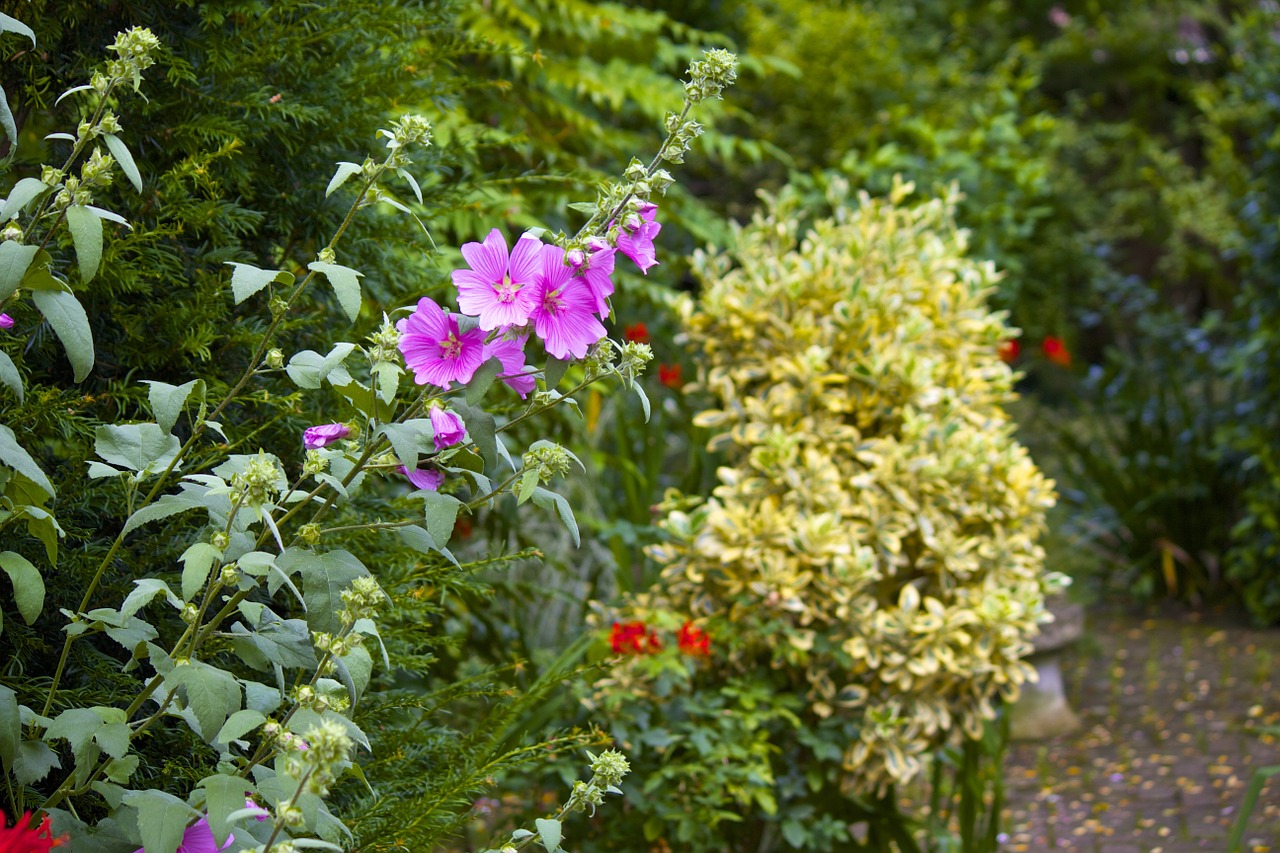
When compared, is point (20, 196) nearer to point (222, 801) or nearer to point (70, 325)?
point (70, 325)

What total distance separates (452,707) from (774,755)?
0.78 metres

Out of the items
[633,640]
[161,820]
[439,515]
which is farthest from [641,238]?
[633,640]

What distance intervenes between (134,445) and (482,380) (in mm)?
342

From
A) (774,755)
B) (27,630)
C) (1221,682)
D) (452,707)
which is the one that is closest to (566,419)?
(452,707)

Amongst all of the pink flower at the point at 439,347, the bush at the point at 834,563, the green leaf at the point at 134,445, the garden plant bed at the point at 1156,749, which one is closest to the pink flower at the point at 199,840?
the green leaf at the point at 134,445

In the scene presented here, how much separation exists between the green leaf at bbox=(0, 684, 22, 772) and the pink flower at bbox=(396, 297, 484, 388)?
1.48 ft

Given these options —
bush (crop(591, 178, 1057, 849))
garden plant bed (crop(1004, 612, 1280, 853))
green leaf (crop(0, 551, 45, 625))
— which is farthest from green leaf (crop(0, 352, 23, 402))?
garden plant bed (crop(1004, 612, 1280, 853))

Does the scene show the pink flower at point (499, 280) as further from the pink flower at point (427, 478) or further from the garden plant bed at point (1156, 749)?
the garden plant bed at point (1156, 749)

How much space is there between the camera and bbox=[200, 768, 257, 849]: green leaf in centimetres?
87

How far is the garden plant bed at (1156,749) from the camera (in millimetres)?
3121

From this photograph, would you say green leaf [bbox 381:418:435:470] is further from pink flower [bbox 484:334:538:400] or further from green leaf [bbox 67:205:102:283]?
green leaf [bbox 67:205:102:283]

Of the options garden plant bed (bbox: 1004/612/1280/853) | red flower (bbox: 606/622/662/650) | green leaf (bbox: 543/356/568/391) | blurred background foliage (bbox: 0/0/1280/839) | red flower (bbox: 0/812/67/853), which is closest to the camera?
red flower (bbox: 0/812/67/853)

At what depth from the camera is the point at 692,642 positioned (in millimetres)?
2326

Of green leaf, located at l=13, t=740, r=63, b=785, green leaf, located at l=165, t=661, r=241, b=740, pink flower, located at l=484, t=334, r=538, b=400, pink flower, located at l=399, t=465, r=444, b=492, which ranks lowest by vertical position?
green leaf, located at l=13, t=740, r=63, b=785
